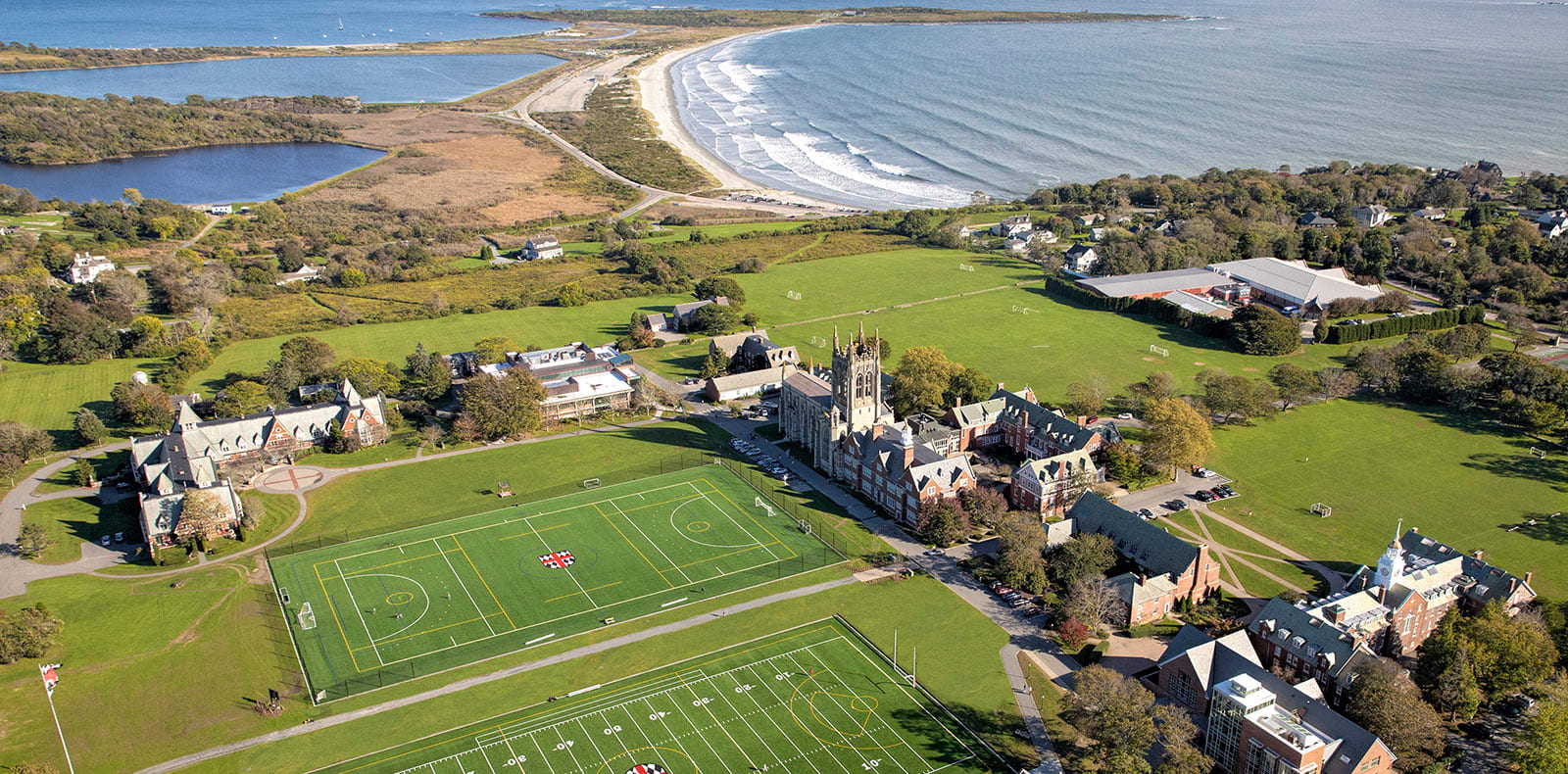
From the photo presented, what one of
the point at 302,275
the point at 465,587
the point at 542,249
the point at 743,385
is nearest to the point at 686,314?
the point at 743,385

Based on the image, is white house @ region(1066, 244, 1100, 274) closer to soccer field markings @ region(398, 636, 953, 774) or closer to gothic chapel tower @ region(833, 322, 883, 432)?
gothic chapel tower @ region(833, 322, 883, 432)

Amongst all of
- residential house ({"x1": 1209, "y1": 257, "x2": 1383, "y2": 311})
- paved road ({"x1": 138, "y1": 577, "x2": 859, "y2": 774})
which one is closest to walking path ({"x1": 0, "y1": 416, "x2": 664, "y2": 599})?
paved road ({"x1": 138, "y1": 577, "x2": 859, "y2": 774})

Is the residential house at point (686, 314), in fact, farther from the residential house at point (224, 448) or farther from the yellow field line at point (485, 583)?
the yellow field line at point (485, 583)

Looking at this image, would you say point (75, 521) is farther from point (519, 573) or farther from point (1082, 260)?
point (1082, 260)

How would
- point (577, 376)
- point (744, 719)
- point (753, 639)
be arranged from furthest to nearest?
1. point (577, 376)
2. point (753, 639)
3. point (744, 719)

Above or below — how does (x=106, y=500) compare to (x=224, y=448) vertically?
below

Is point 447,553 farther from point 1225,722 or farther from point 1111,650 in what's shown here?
point 1225,722
